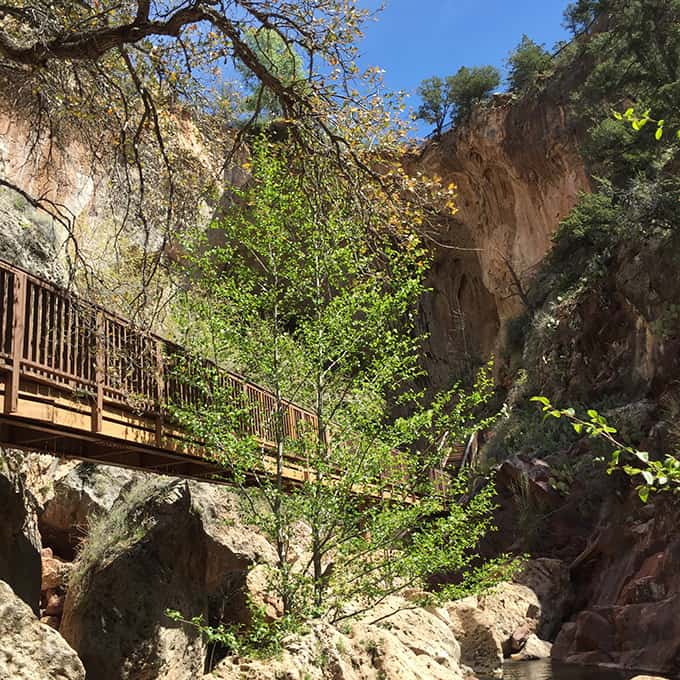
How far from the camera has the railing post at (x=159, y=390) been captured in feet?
27.5

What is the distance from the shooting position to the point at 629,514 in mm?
15961

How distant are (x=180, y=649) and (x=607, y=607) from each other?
29.6 feet

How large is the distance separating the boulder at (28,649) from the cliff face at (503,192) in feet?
78.5

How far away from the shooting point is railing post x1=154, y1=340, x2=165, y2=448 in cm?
837

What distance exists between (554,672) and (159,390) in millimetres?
8852

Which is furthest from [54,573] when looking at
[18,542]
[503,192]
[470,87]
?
[470,87]

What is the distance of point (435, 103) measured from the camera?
105 feet

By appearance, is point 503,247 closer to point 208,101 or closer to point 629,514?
point 629,514

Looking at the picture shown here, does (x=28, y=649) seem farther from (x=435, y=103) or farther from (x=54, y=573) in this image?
(x=435, y=103)

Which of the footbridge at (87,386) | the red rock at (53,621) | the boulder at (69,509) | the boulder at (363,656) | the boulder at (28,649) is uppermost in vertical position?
the footbridge at (87,386)

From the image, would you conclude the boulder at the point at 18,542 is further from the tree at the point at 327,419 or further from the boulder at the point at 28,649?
the boulder at the point at 28,649

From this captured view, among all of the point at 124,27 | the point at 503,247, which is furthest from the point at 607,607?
the point at 503,247

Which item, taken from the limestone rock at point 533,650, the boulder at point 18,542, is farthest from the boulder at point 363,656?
the limestone rock at point 533,650

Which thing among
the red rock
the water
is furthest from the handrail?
the water
